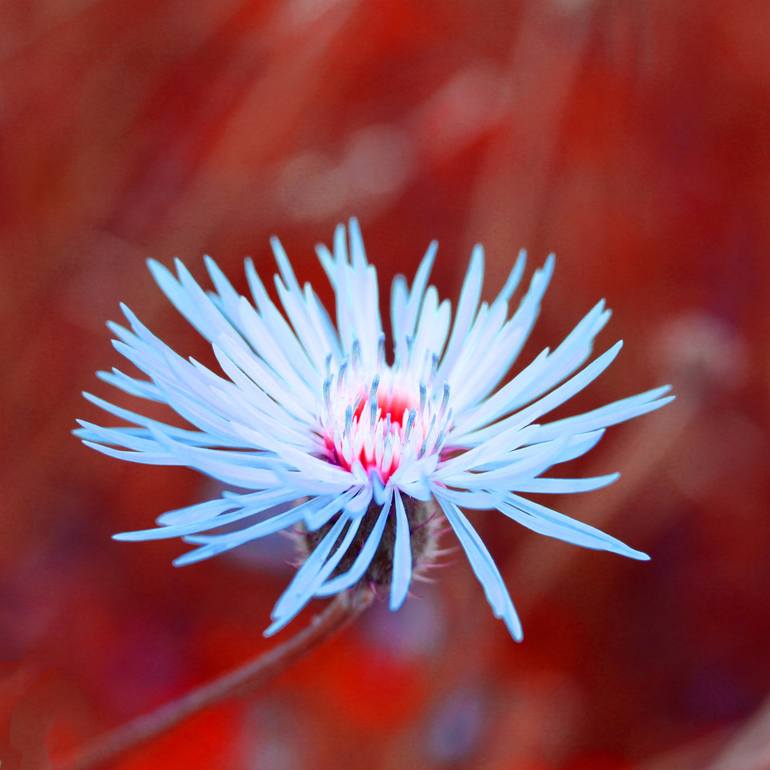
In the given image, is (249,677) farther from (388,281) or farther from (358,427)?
(388,281)

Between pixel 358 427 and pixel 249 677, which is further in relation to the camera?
pixel 358 427

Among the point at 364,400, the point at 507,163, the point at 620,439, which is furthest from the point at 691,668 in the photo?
the point at 364,400

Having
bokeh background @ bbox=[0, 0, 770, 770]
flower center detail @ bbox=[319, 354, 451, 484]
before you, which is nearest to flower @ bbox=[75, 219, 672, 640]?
flower center detail @ bbox=[319, 354, 451, 484]

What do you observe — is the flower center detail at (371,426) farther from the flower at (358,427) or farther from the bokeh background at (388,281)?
the bokeh background at (388,281)

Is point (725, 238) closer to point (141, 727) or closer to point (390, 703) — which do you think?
point (390, 703)

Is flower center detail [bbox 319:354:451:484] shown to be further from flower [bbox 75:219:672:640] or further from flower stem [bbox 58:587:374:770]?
flower stem [bbox 58:587:374:770]

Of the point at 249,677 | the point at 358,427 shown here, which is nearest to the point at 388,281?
Result: the point at 358,427
